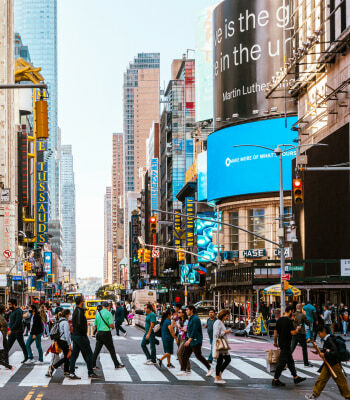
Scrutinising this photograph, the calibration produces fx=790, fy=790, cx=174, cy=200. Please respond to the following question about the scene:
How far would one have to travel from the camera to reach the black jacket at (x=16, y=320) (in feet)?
79.6

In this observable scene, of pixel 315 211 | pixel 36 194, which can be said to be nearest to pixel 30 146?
pixel 36 194

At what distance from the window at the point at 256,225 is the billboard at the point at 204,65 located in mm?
30910

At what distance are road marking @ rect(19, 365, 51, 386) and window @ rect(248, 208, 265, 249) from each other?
61550 millimetres

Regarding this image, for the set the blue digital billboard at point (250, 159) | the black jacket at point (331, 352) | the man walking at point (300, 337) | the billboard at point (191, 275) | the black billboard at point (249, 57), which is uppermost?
the black billboard at point (249, 57)

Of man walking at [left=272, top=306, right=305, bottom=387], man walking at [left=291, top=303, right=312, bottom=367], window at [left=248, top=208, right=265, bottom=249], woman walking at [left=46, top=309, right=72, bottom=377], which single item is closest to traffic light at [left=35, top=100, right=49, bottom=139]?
woman walking at [left=46, top=309, right=72, bottom=377]

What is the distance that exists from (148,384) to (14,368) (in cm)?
553

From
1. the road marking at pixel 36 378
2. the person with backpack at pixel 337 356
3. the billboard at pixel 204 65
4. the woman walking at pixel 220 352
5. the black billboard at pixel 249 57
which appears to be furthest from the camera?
the billboard at pixel 204 65

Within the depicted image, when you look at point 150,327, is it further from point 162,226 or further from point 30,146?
point 162,226

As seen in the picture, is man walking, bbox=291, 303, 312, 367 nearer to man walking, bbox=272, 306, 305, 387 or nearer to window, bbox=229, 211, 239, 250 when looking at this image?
man walking, bbox=272, 306, 305, 387

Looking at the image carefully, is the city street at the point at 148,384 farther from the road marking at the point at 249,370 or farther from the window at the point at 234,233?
the window at the point at 234,233

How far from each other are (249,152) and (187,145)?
4759 cm

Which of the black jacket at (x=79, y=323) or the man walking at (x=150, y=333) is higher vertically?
the black jacket at (x=79, y=323)

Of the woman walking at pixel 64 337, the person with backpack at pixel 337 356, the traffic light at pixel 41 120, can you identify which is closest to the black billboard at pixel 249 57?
the woman walking at pixel 64 337

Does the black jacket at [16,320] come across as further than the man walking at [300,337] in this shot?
Yes
